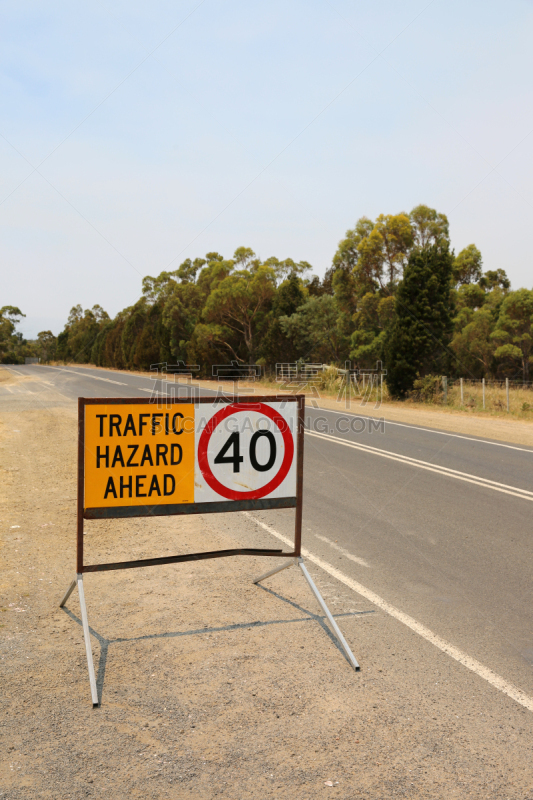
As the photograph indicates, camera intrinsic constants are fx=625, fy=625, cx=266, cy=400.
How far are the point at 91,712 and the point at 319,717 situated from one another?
47.8 inches

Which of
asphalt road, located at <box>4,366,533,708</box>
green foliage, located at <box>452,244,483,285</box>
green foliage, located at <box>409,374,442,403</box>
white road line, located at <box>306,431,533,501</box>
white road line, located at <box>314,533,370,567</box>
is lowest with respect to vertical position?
white road line, located at <box>314,533,370,567</box>

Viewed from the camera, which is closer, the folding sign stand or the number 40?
the folding sign stand

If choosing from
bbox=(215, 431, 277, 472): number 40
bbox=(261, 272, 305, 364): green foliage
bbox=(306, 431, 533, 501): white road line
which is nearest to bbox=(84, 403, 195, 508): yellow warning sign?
bbox=(215, 431, 277, 472): number 40

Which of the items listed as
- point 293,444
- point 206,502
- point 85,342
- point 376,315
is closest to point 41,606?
point 206,502

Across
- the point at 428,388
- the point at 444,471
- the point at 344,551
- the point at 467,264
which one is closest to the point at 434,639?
the point at 344,551

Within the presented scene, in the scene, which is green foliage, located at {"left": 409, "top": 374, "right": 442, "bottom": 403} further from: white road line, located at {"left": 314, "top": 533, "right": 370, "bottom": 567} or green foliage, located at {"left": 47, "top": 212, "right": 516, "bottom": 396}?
white road line, located at {"left": 314, "top": 533, "right": 370, "bottom": 567}

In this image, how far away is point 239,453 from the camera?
4.84m

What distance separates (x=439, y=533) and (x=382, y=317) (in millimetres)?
31634

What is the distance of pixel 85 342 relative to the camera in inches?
4311

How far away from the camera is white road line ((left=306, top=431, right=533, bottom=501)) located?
29.1ft

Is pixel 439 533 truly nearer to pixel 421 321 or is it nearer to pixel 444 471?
pixel 444 471

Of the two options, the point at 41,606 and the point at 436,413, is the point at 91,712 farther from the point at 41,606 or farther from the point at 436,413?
the point at 436,413

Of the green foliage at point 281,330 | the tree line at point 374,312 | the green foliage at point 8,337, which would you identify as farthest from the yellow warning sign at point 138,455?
the green foliage at point 8,337

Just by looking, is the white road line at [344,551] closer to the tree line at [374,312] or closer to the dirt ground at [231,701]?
the dirt ground at [231,701]
